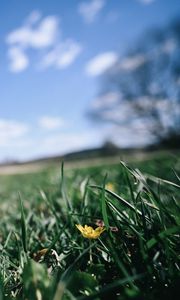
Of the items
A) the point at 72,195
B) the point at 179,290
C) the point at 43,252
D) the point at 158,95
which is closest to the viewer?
the point at 179,290

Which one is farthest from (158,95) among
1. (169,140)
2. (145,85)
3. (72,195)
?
(72,195)

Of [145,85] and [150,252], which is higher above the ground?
[145,85]

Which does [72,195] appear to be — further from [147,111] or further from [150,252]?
[147,111]

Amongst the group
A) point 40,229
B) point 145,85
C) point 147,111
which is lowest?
point 40,229

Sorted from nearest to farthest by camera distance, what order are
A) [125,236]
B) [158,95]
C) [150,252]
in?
[150,252]
[125,236]
[158,95]

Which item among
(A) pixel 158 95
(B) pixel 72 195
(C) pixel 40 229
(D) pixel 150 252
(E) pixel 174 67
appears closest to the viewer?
(D) pixel 150 252

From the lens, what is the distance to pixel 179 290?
653mm

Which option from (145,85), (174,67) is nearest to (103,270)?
(174,67)

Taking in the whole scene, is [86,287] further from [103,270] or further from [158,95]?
[158,95]

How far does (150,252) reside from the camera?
31.7 inches

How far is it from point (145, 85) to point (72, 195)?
24746 millimetres

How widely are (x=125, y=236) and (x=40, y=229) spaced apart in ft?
2.02

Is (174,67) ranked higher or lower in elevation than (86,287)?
higher

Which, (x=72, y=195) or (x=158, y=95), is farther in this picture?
(x=158, y=95)
